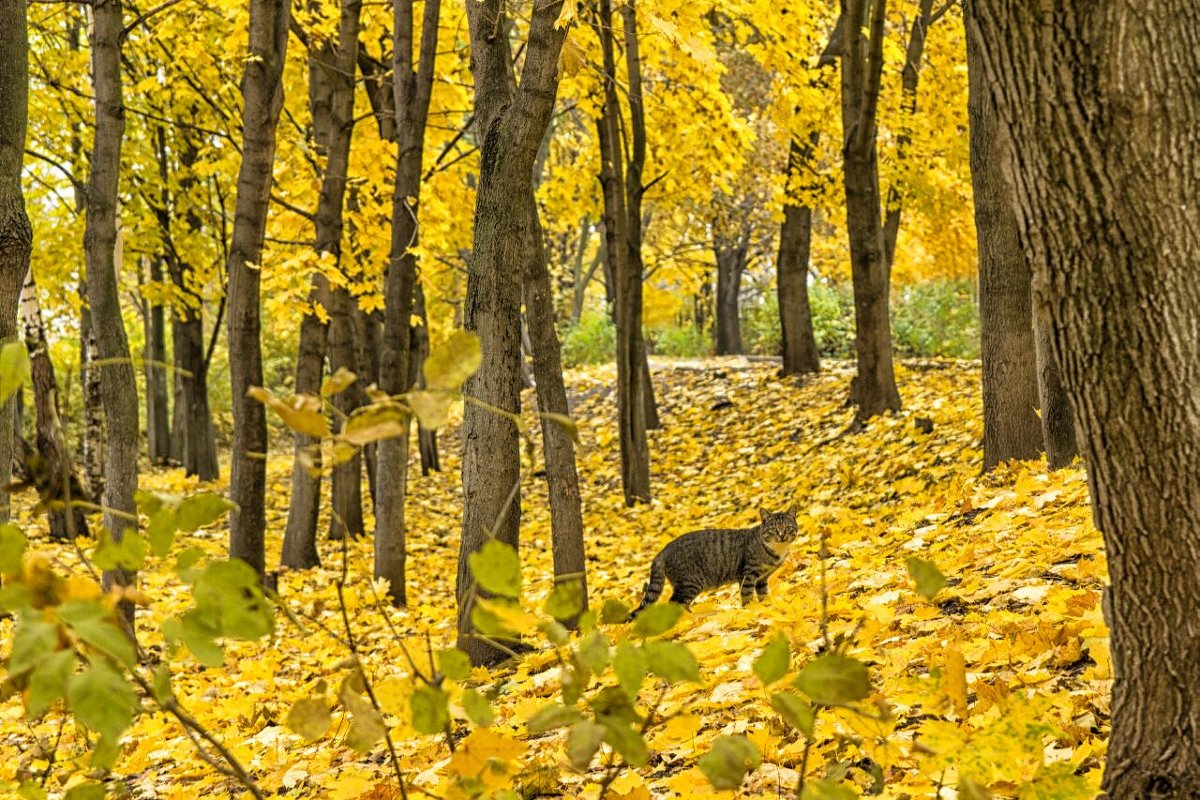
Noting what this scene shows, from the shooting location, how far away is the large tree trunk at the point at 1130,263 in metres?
1.96

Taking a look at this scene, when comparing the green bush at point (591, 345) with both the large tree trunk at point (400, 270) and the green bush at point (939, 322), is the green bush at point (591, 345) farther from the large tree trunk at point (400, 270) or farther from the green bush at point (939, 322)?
the large tree trunk at point (400, 270)

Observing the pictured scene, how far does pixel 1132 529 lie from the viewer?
2102mm

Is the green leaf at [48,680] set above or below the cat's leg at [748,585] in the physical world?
above

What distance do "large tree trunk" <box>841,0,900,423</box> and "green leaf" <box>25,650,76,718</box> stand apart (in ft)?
33.6

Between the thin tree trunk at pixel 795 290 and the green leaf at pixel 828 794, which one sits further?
the thin tree trunk at pixel 795 290

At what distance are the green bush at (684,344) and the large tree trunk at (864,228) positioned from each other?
53.4 ft

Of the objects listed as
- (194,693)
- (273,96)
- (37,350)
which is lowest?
(194,693)

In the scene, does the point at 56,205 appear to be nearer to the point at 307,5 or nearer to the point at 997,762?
the point at 307,5

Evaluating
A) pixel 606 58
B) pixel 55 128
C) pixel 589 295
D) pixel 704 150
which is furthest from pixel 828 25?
pixel 589 295

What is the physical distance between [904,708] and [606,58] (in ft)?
29.0

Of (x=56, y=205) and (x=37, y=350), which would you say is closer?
(x=37, y=350)

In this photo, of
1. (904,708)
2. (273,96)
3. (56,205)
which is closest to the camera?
(904,708)

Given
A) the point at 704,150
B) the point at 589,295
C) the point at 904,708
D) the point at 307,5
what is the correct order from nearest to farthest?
the point at 904,708
the point at 307,5
the point at 704,150
the point at 589,295

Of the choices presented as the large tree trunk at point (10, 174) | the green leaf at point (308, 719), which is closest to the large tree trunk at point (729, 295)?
the large tree trunk at point (10, 174)
